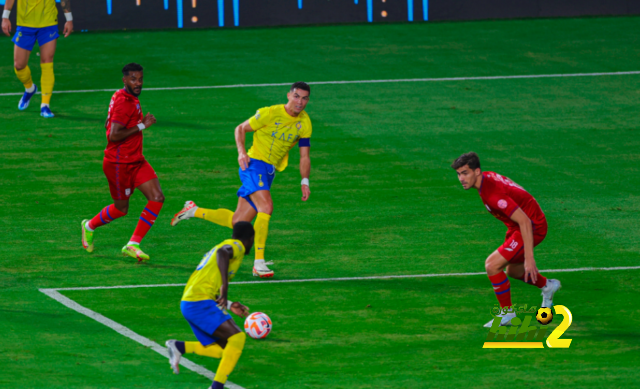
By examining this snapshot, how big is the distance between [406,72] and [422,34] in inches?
152

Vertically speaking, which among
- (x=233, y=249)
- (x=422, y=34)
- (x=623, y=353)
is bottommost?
(x=623, y=353)

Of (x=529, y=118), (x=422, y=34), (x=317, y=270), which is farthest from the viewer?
(x=422, y=34)

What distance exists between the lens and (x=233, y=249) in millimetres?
Answer: 7945

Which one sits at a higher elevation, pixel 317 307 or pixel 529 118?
pixel 529 118

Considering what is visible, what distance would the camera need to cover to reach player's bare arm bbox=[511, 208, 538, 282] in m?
8.73

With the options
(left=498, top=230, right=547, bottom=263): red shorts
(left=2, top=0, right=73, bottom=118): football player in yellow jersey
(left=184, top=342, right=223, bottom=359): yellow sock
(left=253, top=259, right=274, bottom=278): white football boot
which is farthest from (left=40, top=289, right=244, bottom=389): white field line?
(left=2, top=0, right=73, bottom=118): football player in yellow jersey

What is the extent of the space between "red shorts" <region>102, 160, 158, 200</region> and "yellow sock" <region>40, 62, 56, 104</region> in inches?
287

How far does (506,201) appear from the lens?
8.97 m

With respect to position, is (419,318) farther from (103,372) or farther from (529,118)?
(529,118)

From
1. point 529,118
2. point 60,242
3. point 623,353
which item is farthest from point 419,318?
point 529,118

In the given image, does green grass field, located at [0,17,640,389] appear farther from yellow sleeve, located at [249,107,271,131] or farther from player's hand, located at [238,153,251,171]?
yellow sleeve, located at [249,107,271,131]

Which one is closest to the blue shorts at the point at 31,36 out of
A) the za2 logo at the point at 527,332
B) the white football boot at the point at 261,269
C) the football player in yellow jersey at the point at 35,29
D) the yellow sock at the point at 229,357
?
the football player in yellow jersey at the point at 35,29

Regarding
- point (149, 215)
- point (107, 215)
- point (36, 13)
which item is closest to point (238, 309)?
point (149, 215)

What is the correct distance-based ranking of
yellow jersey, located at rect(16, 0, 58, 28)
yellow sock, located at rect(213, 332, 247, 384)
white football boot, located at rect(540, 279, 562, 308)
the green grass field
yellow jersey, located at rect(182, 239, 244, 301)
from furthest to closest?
1. yellow jersey, located at rect(16, 0, 58, 28)
2. white football boot, located at rect(540, 279, 562, 308)
3. the green grass field
4. yellow jersey, located at rect(182, 239, 244, 301)
5. yellow sock, located at rect(213, 332, 247, 384)
